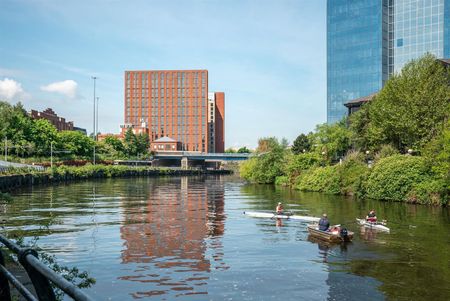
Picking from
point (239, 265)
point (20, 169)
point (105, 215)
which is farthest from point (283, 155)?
point (239, 265)

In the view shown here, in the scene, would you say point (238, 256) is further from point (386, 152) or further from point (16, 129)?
point (16, 129)

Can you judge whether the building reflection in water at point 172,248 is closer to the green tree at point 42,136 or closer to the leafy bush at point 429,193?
the leafy bush at point 429,193

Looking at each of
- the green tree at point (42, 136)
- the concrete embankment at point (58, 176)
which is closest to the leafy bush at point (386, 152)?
the concrete embankment at point (58, 176)

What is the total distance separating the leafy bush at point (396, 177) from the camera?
61.0 metres

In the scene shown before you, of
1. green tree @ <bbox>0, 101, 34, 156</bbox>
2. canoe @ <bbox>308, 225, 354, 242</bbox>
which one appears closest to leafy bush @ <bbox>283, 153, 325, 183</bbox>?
canoe @ <bbox>308, 225, 354, 242</bbox>

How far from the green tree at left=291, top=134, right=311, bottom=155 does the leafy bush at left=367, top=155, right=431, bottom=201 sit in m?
56.5

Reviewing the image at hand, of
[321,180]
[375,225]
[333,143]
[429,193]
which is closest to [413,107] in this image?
[429,193]

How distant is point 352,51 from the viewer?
137 metres

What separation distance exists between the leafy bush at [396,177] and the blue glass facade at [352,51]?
230 ft

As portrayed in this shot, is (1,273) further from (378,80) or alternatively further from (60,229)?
(378,80)

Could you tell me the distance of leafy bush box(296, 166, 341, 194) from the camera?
3098 inches

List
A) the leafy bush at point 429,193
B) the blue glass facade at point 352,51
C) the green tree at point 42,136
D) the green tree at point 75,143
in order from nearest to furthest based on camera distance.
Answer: the leafy bush at point 429,193, the blue glass facade at point 352,51, the green tree at point 42,136, the green tree at point 75,143

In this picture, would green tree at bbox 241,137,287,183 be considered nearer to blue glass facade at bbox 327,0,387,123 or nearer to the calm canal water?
blue glass facade at bbox 327,0,387,123

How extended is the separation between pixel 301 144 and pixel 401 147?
49122mm
